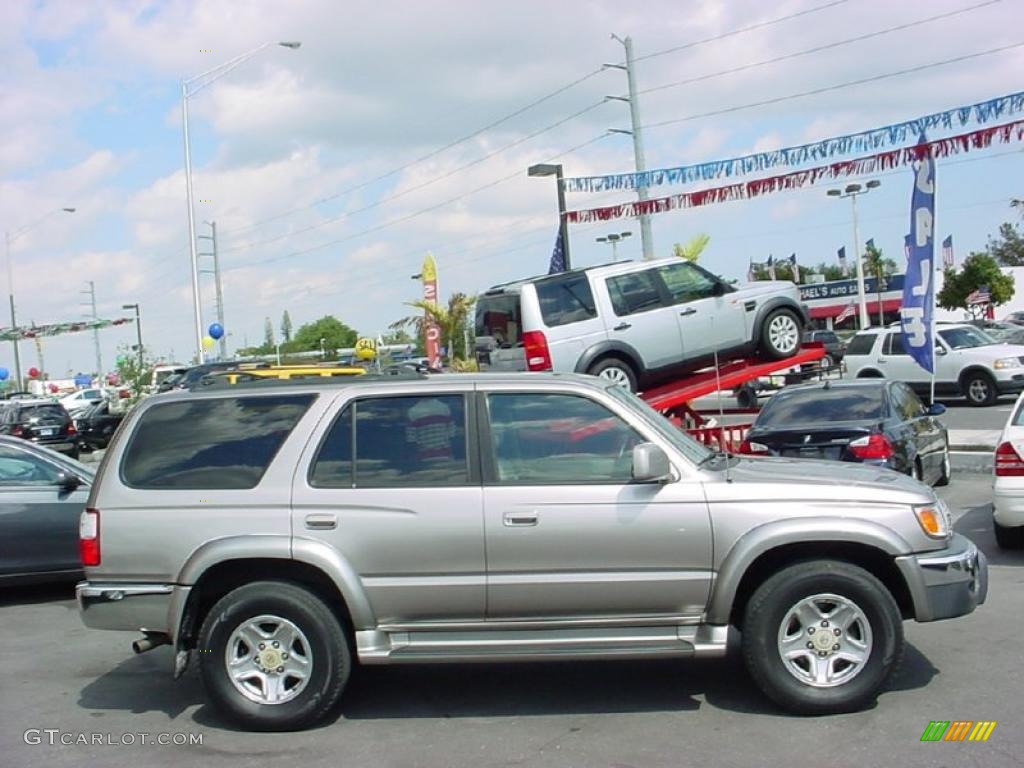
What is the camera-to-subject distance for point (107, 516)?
19.0 feet

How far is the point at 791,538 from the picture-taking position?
5508mm

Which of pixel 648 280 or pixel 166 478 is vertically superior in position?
pixel 648 280

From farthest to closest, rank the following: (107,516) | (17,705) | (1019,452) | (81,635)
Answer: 1. (1019,452)
2. (81,635)
3. (17,705)
4. (107,516)

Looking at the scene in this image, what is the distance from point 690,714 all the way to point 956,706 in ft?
4.46

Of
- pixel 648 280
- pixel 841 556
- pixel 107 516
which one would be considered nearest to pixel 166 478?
pixel 107 516

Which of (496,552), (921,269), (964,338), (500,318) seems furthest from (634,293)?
(964,338)

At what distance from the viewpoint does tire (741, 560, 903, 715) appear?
218 inches

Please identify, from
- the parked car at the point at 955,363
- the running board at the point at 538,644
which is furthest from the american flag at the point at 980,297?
the running board at the point at 538,644

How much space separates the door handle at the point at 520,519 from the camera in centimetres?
558

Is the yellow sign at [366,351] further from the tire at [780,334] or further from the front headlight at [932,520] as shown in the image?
the front headlight at [932,520]

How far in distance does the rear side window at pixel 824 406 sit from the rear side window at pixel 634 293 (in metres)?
2.00

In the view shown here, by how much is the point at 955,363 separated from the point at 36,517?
2055 centimetres

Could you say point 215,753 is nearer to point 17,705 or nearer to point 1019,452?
point 17,705

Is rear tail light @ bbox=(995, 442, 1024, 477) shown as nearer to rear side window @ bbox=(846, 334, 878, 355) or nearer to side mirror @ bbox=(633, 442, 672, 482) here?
side mirror @ bbox=(633, 442, 672, 482)
